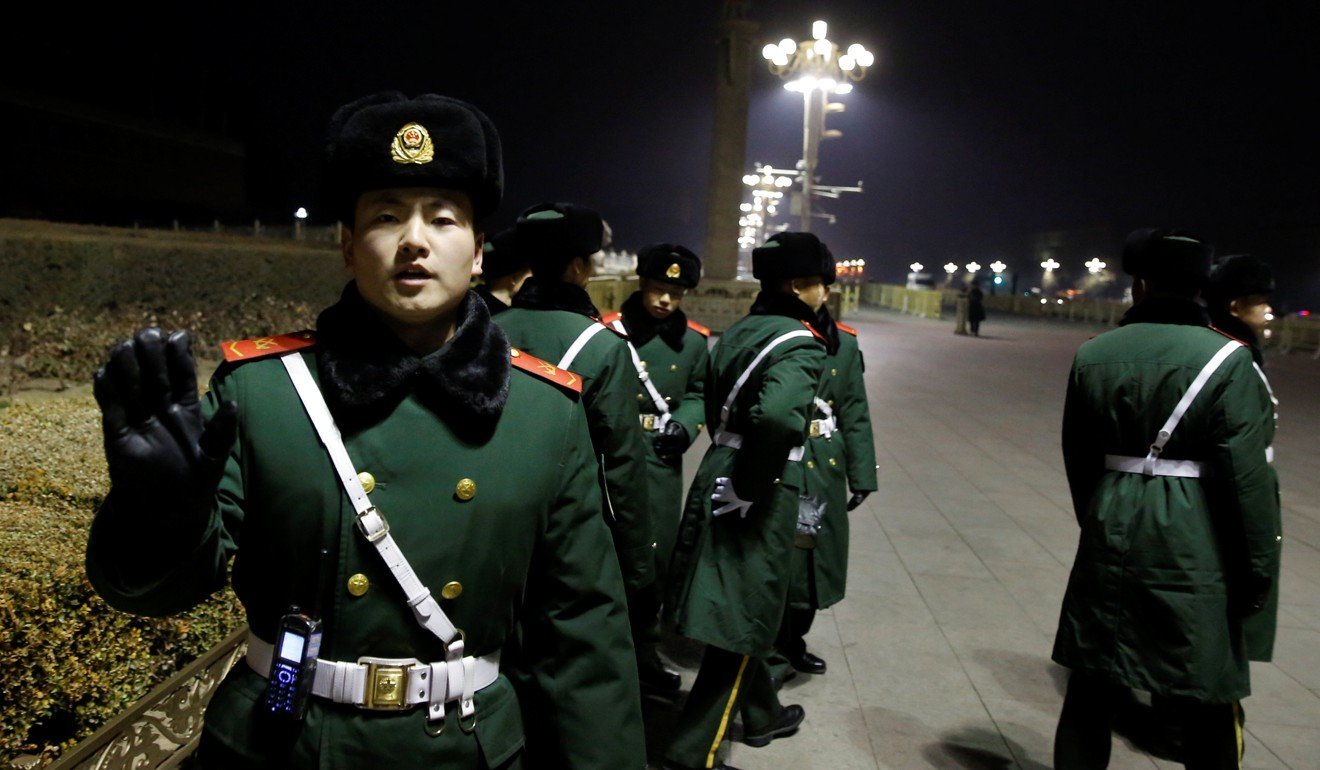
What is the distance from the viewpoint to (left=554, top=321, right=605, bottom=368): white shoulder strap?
3.87m

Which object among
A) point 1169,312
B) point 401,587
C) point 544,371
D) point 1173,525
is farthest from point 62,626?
point 1169,312

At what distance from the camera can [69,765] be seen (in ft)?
9.40

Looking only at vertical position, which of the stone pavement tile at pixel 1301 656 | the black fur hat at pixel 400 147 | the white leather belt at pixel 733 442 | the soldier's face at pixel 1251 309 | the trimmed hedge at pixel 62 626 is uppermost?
the black fur hat at pixel 400 147

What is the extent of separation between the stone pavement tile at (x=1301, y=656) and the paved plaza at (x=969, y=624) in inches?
0.5

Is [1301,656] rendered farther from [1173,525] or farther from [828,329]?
[828,329]

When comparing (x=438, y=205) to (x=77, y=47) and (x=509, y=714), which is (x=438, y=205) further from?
(x=77, y=47)

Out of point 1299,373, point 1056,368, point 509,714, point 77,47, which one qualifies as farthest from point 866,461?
point 77,47

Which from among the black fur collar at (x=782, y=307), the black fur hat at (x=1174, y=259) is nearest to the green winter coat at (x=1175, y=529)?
the black fur hat at (x=1174, y=259)

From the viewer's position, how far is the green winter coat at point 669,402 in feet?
16.4

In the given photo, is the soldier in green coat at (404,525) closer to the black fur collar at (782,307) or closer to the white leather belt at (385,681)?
the white leather belt at (385,681)

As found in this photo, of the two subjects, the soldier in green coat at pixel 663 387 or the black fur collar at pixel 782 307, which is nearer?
the black fur collar at pixel 782 307

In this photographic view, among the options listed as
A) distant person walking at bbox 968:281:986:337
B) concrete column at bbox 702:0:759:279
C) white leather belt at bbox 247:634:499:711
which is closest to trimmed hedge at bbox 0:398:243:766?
white leather belt at bbox 247:634:499:711

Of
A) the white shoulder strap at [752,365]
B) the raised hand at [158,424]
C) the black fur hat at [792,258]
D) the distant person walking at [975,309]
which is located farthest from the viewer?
the distant person walking at [975,309]

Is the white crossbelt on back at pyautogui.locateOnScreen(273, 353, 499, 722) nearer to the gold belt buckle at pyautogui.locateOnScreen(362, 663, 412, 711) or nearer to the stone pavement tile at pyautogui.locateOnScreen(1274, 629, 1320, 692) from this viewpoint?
the gold belt buckle at pyautogui.locateOnScreen(362, 663, 412, 711)
